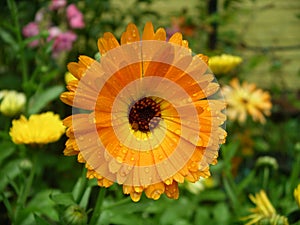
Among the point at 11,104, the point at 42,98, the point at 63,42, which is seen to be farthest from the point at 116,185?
the point at 63,42

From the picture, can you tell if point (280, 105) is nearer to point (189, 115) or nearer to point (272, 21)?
point (272, 21)

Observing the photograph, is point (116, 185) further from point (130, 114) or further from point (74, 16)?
point (74, 16)

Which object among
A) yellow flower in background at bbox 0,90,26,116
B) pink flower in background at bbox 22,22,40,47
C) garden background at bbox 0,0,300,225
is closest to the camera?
garden background at bbox 0,0,300,225

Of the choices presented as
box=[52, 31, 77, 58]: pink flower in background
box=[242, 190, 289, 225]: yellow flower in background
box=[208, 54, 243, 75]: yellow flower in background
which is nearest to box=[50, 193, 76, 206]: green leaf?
box=[242, 190, 289, 225]: yellow flower in background

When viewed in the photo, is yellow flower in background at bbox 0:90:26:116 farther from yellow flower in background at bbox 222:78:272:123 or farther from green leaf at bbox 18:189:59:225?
yellow flower in background at bbox 222:78:272:123

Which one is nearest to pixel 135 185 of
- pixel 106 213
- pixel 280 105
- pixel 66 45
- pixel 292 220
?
pixel 106 213

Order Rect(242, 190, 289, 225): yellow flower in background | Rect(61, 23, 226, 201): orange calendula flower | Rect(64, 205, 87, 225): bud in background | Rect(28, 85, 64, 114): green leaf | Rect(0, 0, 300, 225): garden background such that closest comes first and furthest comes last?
1. Rect(61, 23, 226, 201): orange calendula flower
2. Rect(64, 205, 87, 225): bud in background
3. Rect(242, 190, 289, 225): yellow flower in background
4. Rect(0, 0, 300, 225): garden background
5. Rect(28, 85, 64, 114): green leaf

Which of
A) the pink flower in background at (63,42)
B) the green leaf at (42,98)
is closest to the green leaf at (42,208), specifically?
the green leaf at (42,98)

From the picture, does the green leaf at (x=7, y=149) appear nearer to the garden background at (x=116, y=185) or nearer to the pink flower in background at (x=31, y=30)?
the garden background at (x=116, y=185)
